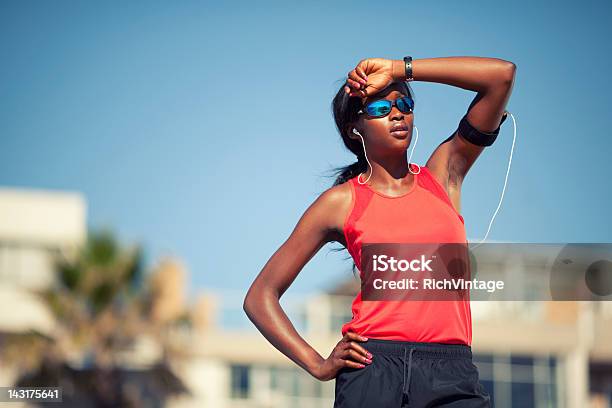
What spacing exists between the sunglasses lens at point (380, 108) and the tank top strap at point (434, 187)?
287 millimetres

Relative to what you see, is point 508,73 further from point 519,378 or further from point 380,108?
point 519,378

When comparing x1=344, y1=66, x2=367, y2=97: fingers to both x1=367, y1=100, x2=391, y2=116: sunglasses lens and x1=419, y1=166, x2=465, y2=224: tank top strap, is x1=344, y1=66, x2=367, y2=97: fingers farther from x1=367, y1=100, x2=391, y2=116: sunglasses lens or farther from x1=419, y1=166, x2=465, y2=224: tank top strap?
x1=419, y1=166, x2=465, y2=224: tank top strap

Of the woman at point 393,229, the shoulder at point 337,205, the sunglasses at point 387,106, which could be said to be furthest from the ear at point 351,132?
the shoulder at point 337,205

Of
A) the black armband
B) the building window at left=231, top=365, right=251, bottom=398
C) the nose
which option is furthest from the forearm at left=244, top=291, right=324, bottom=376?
the building window at left=231, top=365, right=251, bottom=398

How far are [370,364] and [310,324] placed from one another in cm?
2915

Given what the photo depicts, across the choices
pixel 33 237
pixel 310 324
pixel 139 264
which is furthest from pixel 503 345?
pixel 33 237

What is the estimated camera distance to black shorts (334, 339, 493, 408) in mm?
3803

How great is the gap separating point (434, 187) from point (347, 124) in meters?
0.52

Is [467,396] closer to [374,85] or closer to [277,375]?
[374,85]

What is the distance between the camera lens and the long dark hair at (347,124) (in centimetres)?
434

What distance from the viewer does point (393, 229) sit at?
3969mm

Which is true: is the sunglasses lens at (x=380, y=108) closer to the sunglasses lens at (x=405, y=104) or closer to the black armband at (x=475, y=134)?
the sunglasses lens at (x=405, y=104)

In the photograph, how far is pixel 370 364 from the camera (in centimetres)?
390

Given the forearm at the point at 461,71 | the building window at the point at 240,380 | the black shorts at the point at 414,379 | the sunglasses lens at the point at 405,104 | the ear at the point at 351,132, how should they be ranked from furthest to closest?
the building window at the point at 240,380 < the ear at the point at 351,132 < the sunglasses lens at the point at 405,104 < the forearm at the point at 461,71 < the black shorts at the point at 414,379
